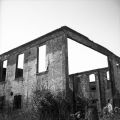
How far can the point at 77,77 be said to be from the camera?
25.2 metres

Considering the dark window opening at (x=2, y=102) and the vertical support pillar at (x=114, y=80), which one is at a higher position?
the vertical support pillar at (x=114, y=80)

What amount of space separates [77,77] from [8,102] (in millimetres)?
12180

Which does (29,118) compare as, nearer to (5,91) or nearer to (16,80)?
(16,80)

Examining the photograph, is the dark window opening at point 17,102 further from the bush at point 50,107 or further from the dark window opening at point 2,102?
the bush at point 50,107

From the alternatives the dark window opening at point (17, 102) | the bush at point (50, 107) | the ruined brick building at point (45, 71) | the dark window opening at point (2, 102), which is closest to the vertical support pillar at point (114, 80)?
the ruined brick building at point (45, 71)

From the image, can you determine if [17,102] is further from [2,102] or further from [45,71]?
[45,71]

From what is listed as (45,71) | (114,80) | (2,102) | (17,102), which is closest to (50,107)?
(45,71)

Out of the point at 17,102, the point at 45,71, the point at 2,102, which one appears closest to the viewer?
the point at 45,71

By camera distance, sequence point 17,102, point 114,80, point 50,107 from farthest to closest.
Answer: point 114,80 → point 17,102 → point 50,107

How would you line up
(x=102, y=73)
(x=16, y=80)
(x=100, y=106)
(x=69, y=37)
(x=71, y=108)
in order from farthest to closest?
(x=102, y=73) → (x=100, y=106) → (x=16, y=80) → (x=69, y=37) → (x=71, y=108)

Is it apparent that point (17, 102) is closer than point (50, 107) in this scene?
No

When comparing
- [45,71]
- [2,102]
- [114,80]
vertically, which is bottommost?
[2,102]

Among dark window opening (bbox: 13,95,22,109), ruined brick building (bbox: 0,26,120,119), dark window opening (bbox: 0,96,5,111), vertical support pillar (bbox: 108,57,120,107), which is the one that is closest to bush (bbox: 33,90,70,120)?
ruined brick building (bbox: 0,26,120,119)

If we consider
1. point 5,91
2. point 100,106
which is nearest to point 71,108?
point 5,91
